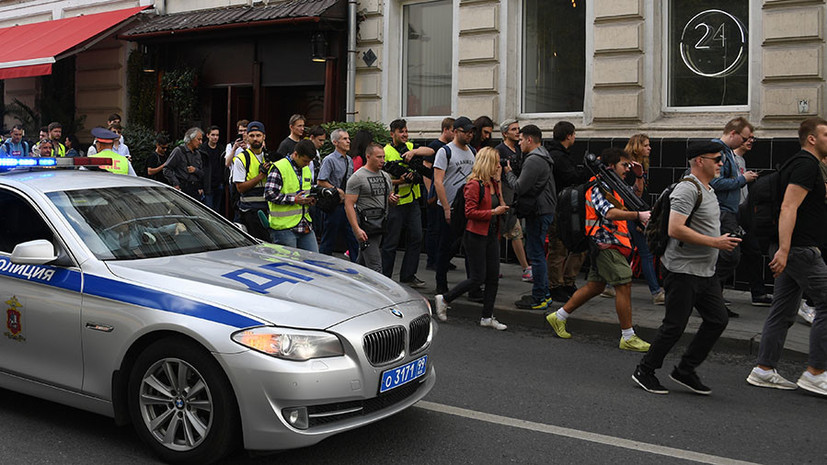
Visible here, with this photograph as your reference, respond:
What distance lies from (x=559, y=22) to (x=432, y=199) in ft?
12.8

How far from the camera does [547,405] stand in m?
5.70

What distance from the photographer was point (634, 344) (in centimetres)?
746

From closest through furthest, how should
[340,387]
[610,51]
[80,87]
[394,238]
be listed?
[340,387] < [394,238] < [610,51] < [80,87]

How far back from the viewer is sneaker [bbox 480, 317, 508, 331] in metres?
8.34

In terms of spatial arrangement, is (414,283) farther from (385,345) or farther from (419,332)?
(385,345)

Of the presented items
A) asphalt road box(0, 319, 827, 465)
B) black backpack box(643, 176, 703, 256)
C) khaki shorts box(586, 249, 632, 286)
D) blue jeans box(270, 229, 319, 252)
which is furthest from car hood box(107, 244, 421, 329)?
blue jeans box(270, 229, 319, 252)

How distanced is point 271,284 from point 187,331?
58 centimetres

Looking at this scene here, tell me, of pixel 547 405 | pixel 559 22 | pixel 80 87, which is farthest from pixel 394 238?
pixel 80 87

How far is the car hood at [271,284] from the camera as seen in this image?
4316 millimetres

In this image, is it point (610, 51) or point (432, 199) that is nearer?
point (432, 199)

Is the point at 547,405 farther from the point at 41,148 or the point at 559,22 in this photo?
the point at 41,148

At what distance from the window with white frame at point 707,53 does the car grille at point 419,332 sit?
754 cm

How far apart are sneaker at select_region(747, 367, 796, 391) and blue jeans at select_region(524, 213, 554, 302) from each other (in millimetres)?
2899

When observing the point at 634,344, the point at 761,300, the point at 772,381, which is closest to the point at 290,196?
the point at 634,344
